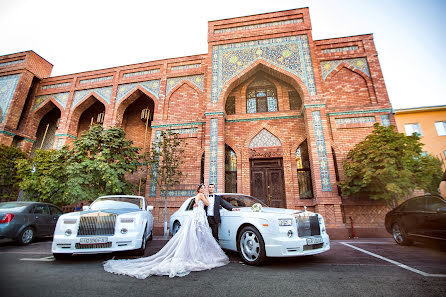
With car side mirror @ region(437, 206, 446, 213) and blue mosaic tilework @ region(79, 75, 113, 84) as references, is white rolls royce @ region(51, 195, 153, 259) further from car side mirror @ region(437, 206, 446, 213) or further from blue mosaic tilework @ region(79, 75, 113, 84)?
blue mosaic tilework @ region(79, 75, 113, 84)

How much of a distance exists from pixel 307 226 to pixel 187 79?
35.0 feet

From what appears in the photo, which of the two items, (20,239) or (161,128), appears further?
(161,128)

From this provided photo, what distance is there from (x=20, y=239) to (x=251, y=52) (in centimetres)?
1173

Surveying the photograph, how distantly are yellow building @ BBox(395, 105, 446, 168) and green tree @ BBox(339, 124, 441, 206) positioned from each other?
16766 millimetres

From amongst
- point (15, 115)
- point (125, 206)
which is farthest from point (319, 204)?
point (15, 115)

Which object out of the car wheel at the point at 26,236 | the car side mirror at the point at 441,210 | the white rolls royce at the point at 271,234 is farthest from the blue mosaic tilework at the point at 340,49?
the car wheel at the point at 26,236

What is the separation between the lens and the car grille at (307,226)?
4.00 meters

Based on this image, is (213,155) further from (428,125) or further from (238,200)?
(428,125)

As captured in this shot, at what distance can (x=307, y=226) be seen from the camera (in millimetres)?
4117

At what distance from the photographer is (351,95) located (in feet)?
34.7

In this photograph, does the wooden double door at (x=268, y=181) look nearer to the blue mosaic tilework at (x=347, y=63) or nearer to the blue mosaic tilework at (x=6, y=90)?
the blue mosaic tilework at (x=347, y=63)

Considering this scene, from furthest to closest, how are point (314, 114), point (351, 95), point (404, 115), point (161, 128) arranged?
point (404, 115), point (161, 128), point (351, 95), point (314, 114)

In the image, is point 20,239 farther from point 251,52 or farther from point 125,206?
point 251,52

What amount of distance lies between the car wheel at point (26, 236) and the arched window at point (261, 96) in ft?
33.0
